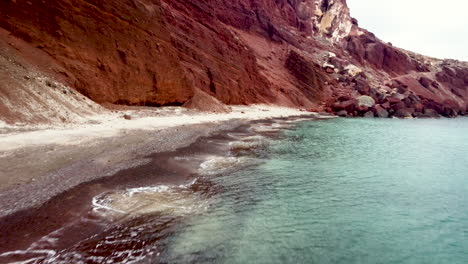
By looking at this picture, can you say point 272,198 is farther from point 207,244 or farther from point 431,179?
point 431,179

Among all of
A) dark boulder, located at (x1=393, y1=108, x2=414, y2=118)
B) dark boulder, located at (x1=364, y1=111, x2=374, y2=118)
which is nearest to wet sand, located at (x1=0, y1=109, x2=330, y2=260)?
dark boulder, located at (x1=364, y1=111, x2=374, y2=118)

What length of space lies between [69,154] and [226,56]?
33.7 m

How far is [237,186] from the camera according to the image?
10.2m

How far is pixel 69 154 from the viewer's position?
10.5m

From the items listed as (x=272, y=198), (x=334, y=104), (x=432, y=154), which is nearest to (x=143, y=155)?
(x=272, y=198)

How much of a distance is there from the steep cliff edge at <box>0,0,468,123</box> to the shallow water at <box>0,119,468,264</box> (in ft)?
27.5

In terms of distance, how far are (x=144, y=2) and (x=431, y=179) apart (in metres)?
25.3

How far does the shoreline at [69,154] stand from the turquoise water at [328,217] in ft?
11.1

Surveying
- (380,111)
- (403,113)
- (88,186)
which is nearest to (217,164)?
(88,186)

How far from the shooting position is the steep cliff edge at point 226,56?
65.9 feet

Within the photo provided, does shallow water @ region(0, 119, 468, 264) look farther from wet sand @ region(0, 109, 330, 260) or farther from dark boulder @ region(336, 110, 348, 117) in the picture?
dark boulder @ region(336, 110, 348, 117)

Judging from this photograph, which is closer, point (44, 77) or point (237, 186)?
point (237, 186)

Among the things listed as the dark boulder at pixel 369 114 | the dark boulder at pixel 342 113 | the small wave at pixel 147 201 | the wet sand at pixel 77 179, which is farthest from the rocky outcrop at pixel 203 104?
the dark boulder at pixel 369 114

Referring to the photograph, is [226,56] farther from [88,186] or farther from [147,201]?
[147,201]
